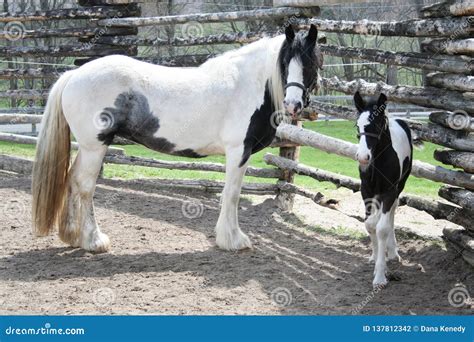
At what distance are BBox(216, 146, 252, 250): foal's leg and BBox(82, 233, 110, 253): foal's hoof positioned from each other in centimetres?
105

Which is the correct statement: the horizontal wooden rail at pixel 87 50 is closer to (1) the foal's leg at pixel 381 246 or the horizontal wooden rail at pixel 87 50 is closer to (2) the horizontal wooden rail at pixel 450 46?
(2) the horizontal wooden rail at pixel 450 46

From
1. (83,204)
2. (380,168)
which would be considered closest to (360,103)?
(380,168)

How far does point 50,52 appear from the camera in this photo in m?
9.76

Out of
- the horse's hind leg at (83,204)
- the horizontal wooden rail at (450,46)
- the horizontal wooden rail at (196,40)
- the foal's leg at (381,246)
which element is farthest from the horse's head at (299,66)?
the horizontal wooden rail at (196,40)

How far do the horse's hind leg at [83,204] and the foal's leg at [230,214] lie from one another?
1.07m

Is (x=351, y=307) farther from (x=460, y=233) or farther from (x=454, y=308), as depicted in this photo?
(x=460, y=233)

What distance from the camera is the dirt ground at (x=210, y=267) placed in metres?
4.68

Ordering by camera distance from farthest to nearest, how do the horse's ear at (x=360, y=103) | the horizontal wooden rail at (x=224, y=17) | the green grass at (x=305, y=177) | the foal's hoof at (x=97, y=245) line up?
1. the green grass at (x=305, y=177)
2. the horizontal wooden rail at (x=224, y=17)
3. the foal's hoof at (x=97, y=245)
4. the horse's ear at (x=360, y=103)

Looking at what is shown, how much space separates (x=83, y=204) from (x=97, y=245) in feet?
1.29

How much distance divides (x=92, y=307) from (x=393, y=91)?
3384 mm

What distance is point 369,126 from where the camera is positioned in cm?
480

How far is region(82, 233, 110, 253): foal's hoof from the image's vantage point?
6.00 m

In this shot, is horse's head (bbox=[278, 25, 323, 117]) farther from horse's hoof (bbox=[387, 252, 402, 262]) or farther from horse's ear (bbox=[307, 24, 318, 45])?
horse's hoof (bbox=[387, 252, 402, 262])

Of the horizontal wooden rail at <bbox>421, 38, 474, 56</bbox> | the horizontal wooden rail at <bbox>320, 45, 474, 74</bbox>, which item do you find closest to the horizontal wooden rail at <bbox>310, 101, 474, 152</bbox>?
the horizontal wooden rail at <bbox>320, 45, 474, 74</bbox>
